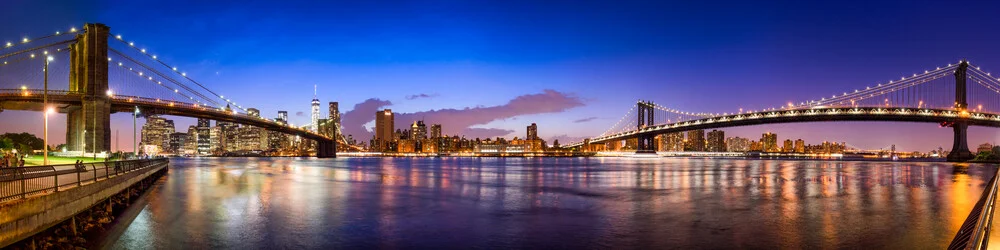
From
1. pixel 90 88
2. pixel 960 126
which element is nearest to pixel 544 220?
pixel 90 88

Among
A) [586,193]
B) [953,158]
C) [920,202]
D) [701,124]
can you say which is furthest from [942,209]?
[701,124]

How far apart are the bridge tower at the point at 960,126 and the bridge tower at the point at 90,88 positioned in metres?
104

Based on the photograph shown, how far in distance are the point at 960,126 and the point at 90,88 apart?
4141 inches

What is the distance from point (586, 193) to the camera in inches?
1195

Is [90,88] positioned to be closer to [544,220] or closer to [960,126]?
[544,220]

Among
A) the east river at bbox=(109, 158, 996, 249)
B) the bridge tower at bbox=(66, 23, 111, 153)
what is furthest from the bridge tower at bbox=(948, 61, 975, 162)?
the bridge tower at bbox=(66, 23, 111, 153)

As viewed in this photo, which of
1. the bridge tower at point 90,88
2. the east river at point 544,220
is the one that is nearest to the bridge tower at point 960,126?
the east river at point 544,220

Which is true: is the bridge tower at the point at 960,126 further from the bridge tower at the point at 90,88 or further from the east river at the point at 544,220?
the bridge tower at the point at 90,88

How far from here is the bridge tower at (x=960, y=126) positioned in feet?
292

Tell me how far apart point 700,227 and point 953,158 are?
314 ft

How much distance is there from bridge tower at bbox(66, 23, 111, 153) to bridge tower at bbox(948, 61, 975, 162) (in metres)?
104

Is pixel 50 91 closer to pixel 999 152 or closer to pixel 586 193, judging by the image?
pixel 586 193

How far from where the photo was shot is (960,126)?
88.5 m

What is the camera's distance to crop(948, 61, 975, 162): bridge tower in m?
89.1
